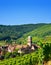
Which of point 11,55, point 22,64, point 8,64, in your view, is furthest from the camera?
point 11,55

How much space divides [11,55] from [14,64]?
36.6m

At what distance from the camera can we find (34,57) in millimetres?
51469

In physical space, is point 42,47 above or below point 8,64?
above

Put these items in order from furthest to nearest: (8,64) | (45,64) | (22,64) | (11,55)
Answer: (11,55)
(8,64)
(22,64)
(45,64)

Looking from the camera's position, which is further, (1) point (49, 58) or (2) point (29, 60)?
(2) point (29, 60)

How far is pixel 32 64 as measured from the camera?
51062 millimetres

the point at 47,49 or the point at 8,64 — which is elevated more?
the point at 47,49

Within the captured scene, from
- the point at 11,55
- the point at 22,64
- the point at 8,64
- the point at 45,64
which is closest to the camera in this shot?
the point at 45,64

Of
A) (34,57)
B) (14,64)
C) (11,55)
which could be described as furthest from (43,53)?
(11,55)

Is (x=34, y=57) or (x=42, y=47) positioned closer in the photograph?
(x=42, y=47)

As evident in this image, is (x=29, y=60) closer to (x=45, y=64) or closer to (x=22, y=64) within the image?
(x=22, y=64)

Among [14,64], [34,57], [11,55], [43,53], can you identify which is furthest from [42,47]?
[11,55]

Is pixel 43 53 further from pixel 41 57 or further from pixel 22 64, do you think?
pixel 22 64

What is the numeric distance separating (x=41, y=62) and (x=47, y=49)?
2522 millimetres
